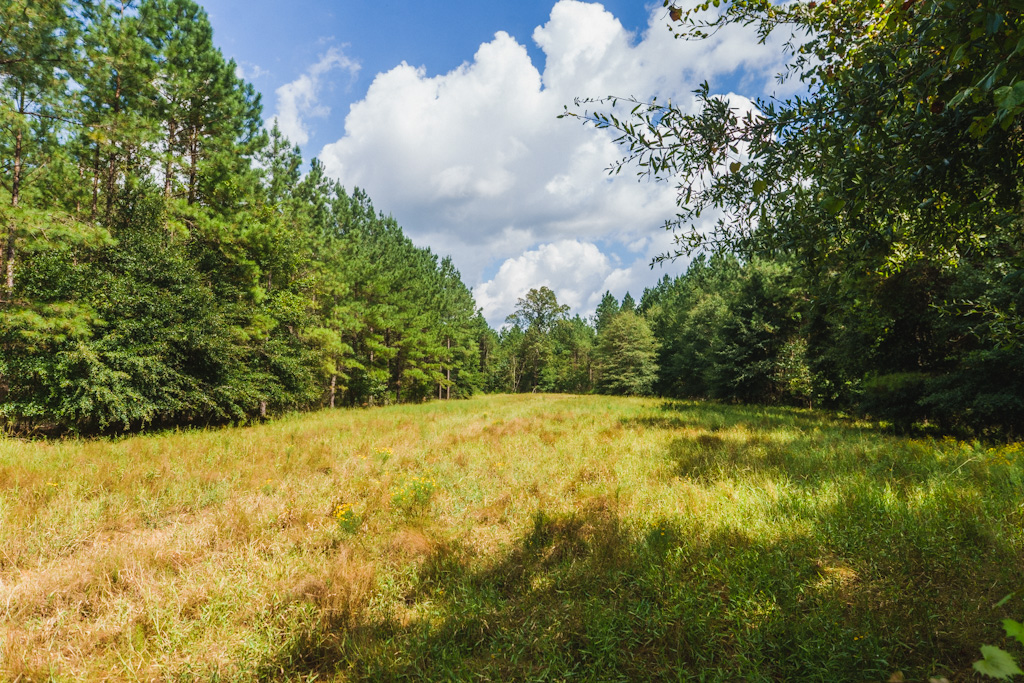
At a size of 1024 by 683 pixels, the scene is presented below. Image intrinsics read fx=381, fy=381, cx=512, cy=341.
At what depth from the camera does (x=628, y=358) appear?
4453 cm

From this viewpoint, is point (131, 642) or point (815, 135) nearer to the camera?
point (815, 135)

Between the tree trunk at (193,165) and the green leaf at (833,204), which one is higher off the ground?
the tree trunk at (193,165)

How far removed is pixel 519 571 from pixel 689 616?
63.9 inches

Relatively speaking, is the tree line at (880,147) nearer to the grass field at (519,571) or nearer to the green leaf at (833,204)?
the green leaf at (833,204)

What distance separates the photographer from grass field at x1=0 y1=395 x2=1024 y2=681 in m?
2.82

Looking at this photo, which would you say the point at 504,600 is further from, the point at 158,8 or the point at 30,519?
the point at 158,8

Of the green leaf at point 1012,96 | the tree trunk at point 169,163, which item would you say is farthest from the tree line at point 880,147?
the tree trunk at point 169,163

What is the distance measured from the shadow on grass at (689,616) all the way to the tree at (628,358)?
41110 millimetres

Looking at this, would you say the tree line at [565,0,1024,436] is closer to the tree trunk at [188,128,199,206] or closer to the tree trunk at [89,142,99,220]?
the tree trunk at [89,142,99,220]

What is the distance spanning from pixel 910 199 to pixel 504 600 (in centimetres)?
452

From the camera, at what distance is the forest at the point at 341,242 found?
262 cm

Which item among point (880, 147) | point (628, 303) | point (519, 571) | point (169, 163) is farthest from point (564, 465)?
point (628, 303)

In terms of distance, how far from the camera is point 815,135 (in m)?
2.84

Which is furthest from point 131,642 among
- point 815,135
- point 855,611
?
point 815,135
